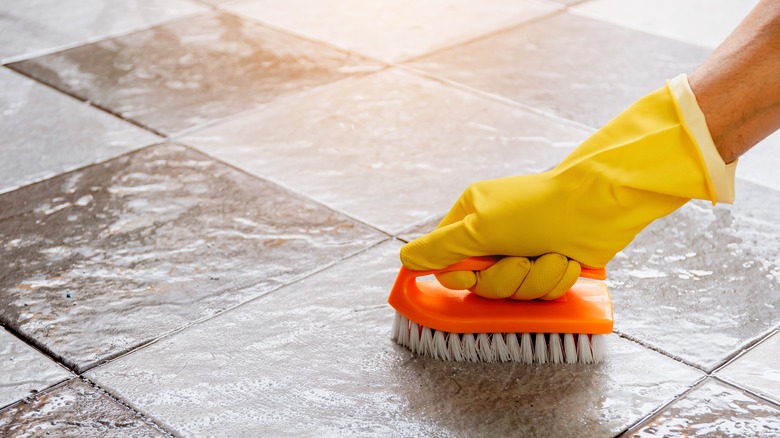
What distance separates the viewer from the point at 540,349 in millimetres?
1618

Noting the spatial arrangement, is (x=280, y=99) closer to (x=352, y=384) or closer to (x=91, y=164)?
(x=91, y=164)

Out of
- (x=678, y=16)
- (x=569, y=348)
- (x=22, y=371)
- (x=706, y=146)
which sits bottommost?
(x=22, y=371)

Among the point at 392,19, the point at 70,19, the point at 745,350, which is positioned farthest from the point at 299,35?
the point at 745,350

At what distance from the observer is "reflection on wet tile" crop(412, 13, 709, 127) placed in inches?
106

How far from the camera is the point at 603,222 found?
5.09 feet

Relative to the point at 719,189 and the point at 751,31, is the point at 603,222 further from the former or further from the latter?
the point at 751,31

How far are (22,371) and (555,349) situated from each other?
0.90 m

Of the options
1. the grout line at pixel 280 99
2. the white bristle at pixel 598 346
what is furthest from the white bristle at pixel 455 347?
the grout line at pixel 280 99

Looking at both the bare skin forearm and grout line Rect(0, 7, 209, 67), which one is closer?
the bare skin forearm

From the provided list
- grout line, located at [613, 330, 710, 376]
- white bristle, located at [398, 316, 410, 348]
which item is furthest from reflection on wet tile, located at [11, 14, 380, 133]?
grout line, located at [613, 330, 710, 376]

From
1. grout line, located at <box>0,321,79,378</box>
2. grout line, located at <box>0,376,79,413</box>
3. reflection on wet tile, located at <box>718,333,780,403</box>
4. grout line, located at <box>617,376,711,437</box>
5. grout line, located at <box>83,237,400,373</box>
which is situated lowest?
grout line, located at <box>0,376,79,413</box>

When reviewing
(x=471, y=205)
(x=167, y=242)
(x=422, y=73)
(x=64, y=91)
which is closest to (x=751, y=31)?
(x=471, y=205)

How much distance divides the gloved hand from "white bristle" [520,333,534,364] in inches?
2.8

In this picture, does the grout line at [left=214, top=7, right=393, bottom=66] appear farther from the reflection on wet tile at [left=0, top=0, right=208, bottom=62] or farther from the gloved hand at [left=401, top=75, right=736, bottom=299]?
the gloved hand at [left=401, top=75, right=736, bottom=299]
